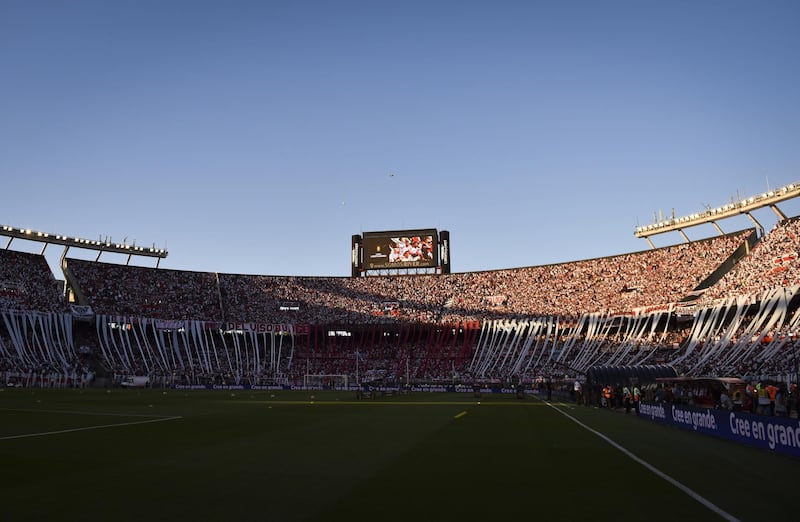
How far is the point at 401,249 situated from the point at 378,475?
102 m

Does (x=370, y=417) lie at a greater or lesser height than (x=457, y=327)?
lesser

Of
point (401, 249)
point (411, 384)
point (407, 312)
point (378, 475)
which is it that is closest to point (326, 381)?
point (411, 384)

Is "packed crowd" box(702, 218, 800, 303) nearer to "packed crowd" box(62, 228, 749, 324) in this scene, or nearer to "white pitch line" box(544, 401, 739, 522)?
"packed crowd" box(62, 228, 749, 324)

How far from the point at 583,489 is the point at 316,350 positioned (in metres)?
93.6

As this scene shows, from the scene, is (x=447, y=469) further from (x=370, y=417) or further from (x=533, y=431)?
(x=370, y=417)

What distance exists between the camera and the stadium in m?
10.8

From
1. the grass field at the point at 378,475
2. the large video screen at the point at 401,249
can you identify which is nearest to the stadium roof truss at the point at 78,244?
the large video screen at the point at 401,249

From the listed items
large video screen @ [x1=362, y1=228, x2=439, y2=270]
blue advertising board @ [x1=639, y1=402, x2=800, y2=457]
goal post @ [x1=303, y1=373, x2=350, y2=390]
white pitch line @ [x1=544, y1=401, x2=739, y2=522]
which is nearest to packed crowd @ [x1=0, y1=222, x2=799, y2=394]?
goal post @ [x1=303, y1=373, x2=350, y2=390]

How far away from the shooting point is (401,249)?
114750mm

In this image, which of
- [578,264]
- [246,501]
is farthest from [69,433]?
[578,264]

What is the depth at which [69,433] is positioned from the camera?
2016 cm

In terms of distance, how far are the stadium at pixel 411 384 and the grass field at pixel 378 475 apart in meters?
0.09

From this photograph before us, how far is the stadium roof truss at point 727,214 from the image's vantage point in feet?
250

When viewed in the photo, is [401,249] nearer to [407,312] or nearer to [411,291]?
[411,291]
